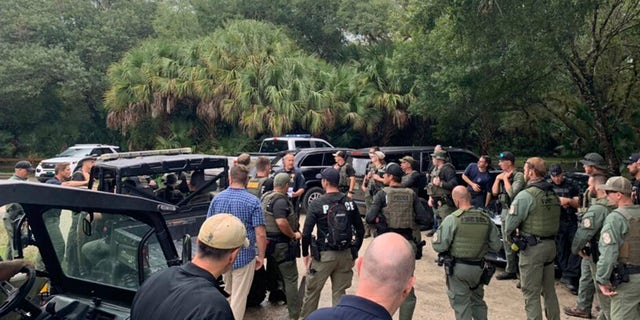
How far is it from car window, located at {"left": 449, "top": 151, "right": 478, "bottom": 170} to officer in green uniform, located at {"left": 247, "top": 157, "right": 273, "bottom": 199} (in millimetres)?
5691

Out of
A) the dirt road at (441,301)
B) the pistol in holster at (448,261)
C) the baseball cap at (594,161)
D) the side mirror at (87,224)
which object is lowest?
the dirt road at (441,301)

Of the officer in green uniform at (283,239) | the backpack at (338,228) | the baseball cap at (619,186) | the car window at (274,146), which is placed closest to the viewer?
the baseball cap at (619,186)

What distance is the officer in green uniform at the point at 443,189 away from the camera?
9.12 meters

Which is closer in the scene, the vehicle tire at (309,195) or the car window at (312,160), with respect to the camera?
the vehicle tire at (309,195)

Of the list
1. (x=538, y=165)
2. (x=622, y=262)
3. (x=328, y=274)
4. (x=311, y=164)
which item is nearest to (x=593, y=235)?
(x=622, y=262)

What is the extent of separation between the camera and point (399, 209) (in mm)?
5898

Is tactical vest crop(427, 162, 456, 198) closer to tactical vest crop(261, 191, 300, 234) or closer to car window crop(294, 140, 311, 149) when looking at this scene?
tactical vest crop(261, 191, 300, 234)

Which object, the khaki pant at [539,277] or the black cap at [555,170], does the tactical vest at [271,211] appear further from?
the black cap at [555,170]

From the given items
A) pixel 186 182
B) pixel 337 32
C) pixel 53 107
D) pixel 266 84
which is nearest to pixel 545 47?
pixel 186 182

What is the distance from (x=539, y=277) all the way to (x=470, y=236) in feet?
3.67

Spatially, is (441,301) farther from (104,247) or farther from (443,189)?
(104,247)

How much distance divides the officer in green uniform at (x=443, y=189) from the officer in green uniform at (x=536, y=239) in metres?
Result: 3.25

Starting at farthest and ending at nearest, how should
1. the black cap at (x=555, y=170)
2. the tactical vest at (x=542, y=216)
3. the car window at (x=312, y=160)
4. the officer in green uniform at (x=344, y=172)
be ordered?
1. the car window at (x=312, y=160)
2. the officer in green uniform at (x=344, y=172)
3. the black cap at (x=555, y=170)
4. the tactical vest at (x=542, y=216)

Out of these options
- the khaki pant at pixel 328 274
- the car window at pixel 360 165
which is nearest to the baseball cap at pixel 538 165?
the khaki pant at pixel 328 274
